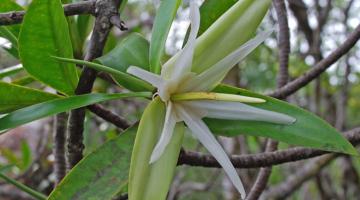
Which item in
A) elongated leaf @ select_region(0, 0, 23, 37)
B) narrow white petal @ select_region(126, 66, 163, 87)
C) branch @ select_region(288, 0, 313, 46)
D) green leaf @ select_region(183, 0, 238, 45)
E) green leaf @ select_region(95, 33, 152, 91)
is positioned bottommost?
narrow white petal @ select_region(126, 66, 163, 87)

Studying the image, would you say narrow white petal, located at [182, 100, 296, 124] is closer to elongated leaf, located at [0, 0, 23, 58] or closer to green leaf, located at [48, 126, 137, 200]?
green leaf, located at [48, 126, 137, 200]

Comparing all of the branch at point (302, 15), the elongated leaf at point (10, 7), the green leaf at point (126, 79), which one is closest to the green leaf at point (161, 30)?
the green leaf at point (126, 79)

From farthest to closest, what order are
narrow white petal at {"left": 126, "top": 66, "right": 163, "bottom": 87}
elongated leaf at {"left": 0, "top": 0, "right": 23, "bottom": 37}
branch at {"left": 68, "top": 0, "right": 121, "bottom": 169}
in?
Answer: 1. elongated leaf at {"left": 0, "top": 0, "right": 23, "bottom": 37}
2. branch at {"left": 68, "top": 0, "right": 121, "bottom": 169}
3. narrow white petal at {"left": 126, "top": 66, "right": 163, "bottom": 87}

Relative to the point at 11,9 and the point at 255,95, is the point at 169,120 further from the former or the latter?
the point at 11,9

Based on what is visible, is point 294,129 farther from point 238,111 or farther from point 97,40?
point 97,40

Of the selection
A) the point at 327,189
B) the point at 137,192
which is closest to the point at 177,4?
the point at 137,192

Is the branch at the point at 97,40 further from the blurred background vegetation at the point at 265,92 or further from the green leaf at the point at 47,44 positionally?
the blurred background vegetation at the point at 265,92

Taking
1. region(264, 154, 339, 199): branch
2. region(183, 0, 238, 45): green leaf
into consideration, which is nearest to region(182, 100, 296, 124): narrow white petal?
region(183, 0, 238, 45): green leaf
